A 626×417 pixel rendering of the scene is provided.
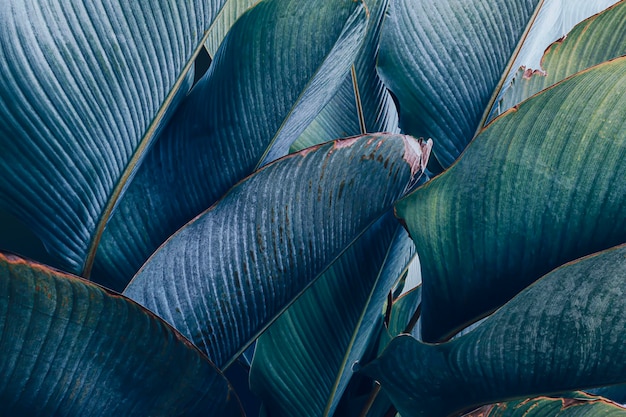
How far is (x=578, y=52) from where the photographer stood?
570 mm

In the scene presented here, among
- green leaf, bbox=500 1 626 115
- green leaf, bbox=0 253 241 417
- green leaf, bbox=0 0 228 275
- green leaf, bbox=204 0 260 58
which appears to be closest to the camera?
green leaf, bbox=0 253 241 417

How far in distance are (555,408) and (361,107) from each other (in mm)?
434

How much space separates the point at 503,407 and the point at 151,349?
22 cm

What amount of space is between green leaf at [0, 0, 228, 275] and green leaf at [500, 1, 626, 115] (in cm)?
30

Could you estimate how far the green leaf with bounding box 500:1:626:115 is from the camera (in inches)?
21.7

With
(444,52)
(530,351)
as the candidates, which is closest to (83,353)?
(530,351)

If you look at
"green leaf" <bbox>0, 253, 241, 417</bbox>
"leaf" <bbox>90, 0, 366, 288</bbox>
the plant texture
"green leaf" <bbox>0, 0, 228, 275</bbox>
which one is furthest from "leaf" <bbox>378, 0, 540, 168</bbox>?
"green leaf" <bbox>0, 253, 241, 417</bbox>

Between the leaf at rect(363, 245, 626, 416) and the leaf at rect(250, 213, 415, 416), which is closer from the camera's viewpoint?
the leaf at rect(363, 245, 626, 416)

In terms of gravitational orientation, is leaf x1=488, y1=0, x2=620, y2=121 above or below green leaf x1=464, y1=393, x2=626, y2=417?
above

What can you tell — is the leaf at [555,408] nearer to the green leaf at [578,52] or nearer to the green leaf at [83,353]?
the green leaf at [83,353]

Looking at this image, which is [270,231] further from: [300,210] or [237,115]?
[237,115]

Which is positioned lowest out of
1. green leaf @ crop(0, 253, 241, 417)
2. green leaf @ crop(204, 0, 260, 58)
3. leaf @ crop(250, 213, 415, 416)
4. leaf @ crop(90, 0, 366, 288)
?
leaf @ crop(250, 213, 415, 416)

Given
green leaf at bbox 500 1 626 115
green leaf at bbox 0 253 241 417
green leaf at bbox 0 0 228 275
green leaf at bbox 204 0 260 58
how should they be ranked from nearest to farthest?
1. green leaf at bbox 0 253 241 417
2. green leaf at bbox 0 0 228 275
3. green leaf at bbox 500 1 626 115
4. green leaf at bbox 204 0 260 58

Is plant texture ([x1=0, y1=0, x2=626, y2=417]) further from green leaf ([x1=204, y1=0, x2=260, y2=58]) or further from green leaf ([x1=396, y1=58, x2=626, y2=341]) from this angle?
green leaf ([x1=204, y1=0, x2=260, y2=58])
